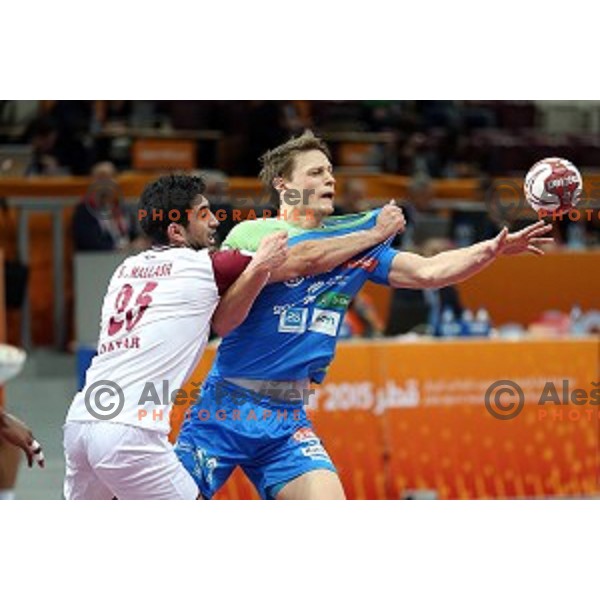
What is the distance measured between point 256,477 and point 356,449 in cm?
354

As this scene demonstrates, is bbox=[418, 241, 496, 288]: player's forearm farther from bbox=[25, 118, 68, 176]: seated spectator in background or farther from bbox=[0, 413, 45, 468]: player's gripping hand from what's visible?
bbox=[25, 118, 68, 176]: seated spectator in background

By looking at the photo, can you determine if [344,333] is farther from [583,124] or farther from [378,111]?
[583,124]

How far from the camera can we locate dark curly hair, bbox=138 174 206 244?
709cm

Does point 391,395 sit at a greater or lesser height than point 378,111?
lesser

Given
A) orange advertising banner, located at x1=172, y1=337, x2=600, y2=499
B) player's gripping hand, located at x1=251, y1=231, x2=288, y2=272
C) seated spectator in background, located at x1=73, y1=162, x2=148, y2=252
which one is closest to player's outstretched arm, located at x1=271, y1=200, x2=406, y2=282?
player's gripping hand, located at x1=251, y1=231, x2=288, y2=272

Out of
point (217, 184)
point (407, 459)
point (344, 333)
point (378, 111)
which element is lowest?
point (407, 459)

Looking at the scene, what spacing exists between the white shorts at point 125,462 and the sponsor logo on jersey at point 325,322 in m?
0.92

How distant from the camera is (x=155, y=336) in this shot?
6.95 metres

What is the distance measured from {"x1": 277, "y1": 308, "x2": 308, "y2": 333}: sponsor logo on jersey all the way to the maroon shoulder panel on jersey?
15.7 inches

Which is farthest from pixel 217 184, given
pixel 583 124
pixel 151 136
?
pixel 583 124

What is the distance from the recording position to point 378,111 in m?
21.1

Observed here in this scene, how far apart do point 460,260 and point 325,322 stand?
69 centimetres

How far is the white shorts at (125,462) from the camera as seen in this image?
6.75 m
